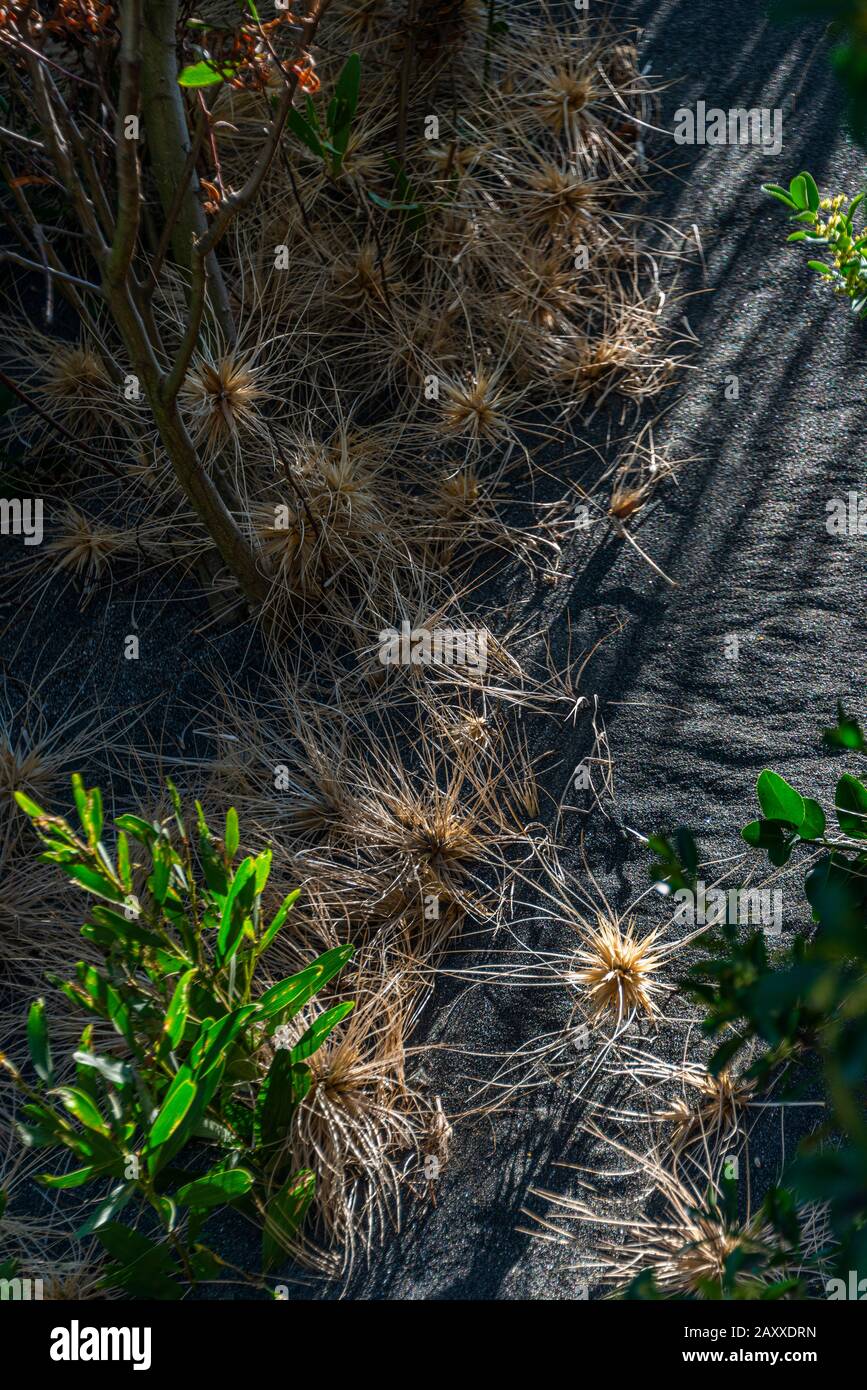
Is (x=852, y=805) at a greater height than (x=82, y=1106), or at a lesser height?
greater

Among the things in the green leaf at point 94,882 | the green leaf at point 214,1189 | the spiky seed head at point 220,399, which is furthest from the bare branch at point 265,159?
the green leaf at point 214,1189

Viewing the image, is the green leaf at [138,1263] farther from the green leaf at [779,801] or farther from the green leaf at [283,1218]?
the green leaf at [779,801]

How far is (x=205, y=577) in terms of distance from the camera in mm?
2904

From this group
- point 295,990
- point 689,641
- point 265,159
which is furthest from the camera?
point 689,641

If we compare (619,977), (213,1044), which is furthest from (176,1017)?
(619,977)

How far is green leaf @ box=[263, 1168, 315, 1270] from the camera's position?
187cm

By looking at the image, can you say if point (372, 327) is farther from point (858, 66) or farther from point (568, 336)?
point (858, 66)

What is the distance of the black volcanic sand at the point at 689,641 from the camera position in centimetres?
199

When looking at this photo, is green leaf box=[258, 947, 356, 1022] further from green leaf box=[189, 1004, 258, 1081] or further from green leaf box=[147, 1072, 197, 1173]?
green leaf box=[147, 1072, 197, 1173]

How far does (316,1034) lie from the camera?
1.93m

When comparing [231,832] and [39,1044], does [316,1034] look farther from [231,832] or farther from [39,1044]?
[39,1044]

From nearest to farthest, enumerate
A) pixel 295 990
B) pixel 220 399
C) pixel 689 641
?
pixel 295 990 < pixel 689 641 < pixel 220 399

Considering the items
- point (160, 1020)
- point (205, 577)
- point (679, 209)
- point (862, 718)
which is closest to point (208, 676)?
point (205, 577)

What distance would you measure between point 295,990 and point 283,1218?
391 mm
